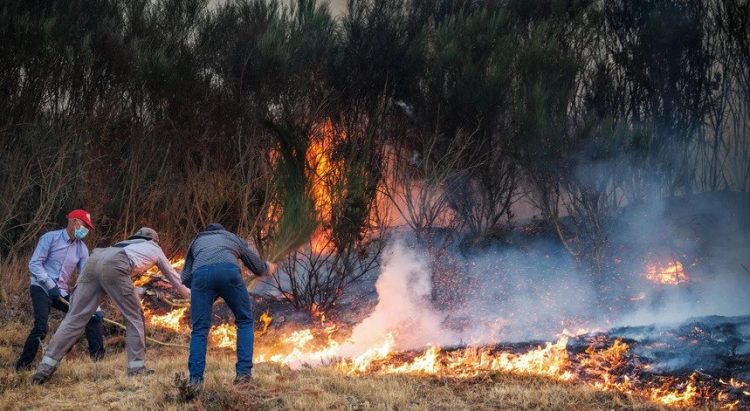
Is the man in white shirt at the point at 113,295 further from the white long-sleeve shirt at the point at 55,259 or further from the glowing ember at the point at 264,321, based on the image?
the glowing ember at the point at 264,321

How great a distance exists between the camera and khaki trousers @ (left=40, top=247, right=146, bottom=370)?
6.52m

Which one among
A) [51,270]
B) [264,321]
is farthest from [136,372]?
[264,321]

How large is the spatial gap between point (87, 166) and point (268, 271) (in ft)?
23.3

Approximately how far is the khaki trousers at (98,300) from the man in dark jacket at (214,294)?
3.04 feet

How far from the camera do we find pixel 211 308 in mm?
5863

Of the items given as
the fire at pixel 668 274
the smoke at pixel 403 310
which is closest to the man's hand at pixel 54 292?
the smoke at pixel 403 310

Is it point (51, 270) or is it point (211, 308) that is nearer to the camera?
point (211, 308)

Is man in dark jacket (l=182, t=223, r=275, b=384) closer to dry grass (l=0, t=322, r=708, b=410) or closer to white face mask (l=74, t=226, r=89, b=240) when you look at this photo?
dry grass (l=0, t=322, r=708, b=410)

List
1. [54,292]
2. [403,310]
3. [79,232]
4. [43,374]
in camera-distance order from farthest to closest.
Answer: [403,310]
[79,232]
[54,292]
[43,374]

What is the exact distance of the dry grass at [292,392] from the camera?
18.7 feet

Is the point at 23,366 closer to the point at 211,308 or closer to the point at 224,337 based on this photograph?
the point at 211,308

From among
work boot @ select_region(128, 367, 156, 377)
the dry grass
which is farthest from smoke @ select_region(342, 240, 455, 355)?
work boot @ select_region(128, 367, 156, 377)

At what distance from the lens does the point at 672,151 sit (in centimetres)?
1455

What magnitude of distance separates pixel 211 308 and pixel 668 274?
434 inches
